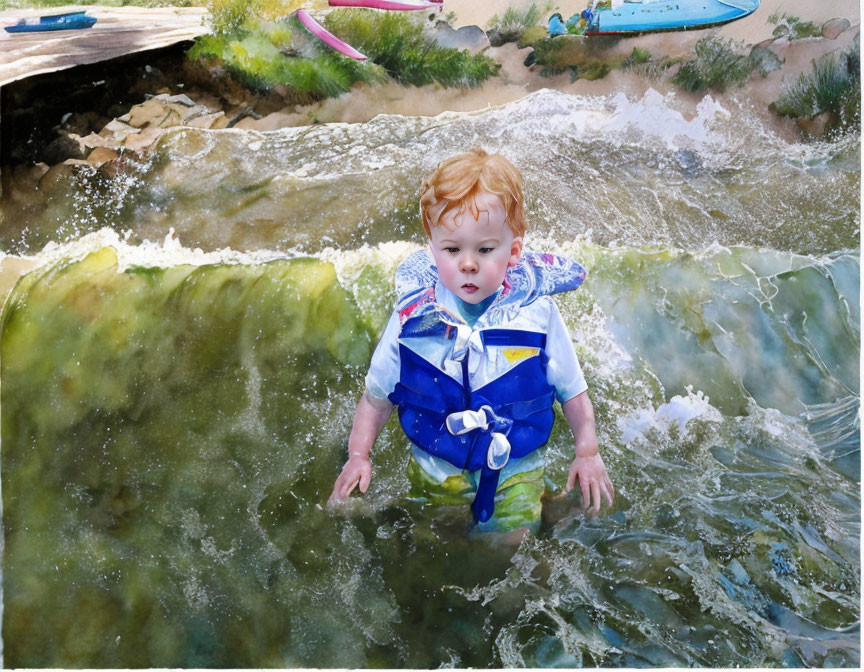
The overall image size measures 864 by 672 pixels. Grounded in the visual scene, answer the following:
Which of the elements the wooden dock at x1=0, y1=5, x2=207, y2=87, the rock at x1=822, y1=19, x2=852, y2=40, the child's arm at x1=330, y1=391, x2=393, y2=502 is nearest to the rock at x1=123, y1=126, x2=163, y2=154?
the wooden dock at x1=0, y1=5, x2=207, y2=87

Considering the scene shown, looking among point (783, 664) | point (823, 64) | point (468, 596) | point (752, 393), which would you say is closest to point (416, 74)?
point (823, 64)

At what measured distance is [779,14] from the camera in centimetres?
259

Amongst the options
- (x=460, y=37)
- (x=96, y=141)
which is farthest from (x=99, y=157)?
→ (x=460, y=37)

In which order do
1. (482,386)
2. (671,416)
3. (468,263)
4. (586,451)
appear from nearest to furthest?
1. (468,263)
2. (482,386)
3. (586,451)
4. (671,416)

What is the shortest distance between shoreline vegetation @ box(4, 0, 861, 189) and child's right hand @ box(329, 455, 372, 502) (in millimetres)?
1132

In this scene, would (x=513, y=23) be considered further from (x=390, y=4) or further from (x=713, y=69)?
(x=713, y=69)

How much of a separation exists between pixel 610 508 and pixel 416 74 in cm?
157

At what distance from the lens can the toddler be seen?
2186 mm

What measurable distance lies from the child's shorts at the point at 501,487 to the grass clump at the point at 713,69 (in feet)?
4.39

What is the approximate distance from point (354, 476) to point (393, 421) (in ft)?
0.71

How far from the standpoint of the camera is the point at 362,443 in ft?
7.93

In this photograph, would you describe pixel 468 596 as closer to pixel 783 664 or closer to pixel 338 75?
pixel 783 664

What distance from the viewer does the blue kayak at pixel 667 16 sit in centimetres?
256

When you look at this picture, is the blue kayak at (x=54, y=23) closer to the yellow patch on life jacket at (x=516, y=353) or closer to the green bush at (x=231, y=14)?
the green bush at (x=231, y=14)
